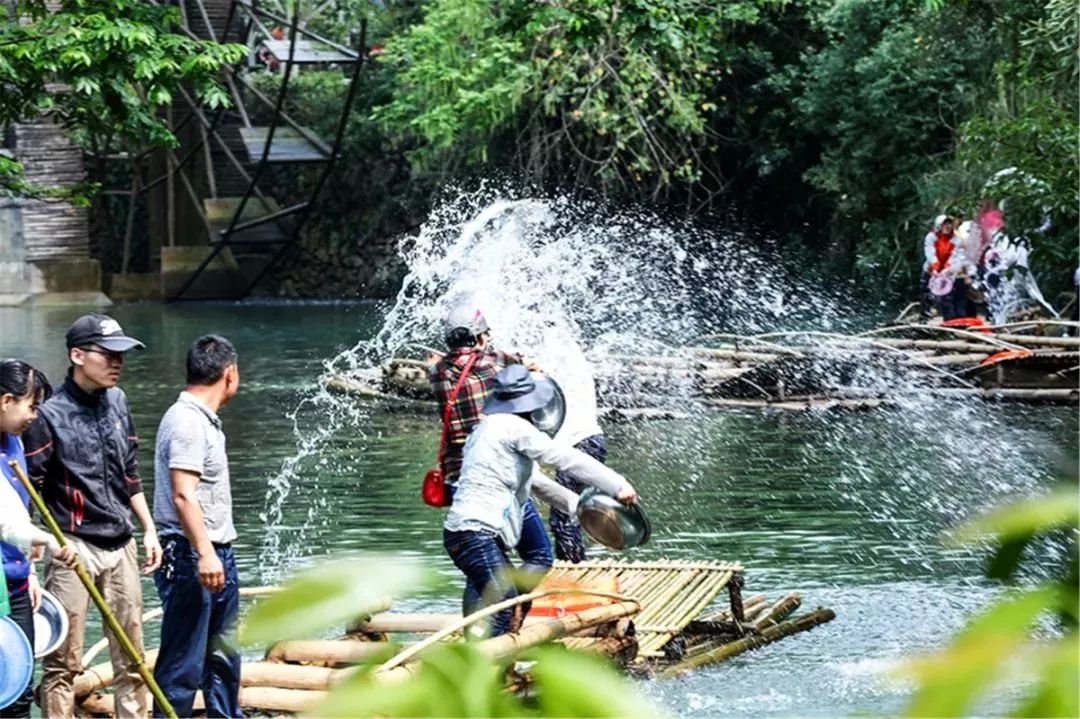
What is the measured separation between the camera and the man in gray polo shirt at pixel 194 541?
241 inches

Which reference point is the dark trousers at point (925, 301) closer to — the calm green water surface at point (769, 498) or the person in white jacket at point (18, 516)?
the calm green water surface at point (769, 498)

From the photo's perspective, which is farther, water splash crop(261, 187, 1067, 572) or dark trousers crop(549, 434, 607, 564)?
water splash crop(261, 187, 1067, 572)

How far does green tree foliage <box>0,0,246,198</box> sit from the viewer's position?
10.5m

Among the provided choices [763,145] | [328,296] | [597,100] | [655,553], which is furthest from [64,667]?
[328,296]

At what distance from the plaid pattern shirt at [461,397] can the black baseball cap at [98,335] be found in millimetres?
1678

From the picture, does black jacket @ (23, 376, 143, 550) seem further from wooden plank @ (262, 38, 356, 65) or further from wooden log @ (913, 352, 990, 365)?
wooden plank @ (262, 38, 356, 65)

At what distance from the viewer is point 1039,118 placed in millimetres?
18172

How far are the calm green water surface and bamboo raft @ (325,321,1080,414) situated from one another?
0.39 meters

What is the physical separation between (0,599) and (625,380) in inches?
504

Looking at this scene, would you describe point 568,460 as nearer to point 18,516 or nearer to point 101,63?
point 18,516

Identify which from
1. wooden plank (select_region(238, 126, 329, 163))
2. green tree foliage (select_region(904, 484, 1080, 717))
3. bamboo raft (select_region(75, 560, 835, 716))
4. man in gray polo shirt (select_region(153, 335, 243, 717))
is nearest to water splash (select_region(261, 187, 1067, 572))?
bamboo raft (select_region(75, 560, 835, 716))

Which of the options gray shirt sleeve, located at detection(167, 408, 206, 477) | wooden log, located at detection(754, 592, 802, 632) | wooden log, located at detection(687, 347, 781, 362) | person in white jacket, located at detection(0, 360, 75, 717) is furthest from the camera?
wooden log, located at detection(687, 347, 781, 362)

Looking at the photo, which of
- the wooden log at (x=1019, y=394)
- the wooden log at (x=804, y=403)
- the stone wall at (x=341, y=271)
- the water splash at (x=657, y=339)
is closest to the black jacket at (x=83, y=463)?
the water splash at (x=657, y=339)

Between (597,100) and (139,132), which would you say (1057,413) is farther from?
(597,100)
